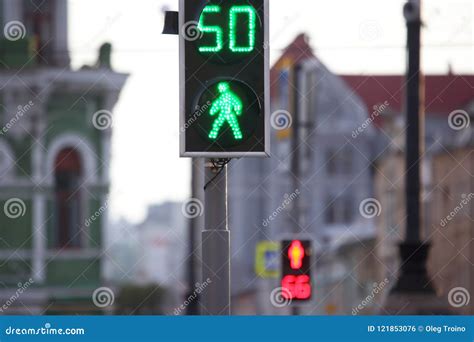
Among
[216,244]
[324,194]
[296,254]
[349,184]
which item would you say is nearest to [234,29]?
[216,244]

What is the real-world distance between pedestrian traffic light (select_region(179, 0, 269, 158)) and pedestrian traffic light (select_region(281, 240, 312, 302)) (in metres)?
10.7

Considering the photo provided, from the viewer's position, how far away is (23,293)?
31.5 metres

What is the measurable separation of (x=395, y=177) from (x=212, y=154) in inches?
1836

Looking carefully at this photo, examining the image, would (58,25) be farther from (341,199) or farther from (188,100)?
(341,199)

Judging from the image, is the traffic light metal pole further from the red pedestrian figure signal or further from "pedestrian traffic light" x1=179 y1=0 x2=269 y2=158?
the red pedestrian figure signal

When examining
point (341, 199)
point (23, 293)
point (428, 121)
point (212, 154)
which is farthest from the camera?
point (341, 199)

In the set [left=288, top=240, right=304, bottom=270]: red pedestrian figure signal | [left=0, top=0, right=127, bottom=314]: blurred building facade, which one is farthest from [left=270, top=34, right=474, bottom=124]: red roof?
[left=288, top=240, right=304, bottom=270]: red pedestrian figure signal

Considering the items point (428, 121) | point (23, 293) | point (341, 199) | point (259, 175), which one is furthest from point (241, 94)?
point (259, 175)

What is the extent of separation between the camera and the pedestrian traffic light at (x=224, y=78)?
984 centimetres

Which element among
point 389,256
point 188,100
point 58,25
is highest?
point 58,25

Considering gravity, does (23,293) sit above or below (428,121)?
below

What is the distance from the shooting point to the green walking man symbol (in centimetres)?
985

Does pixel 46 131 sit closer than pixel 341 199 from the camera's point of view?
Yes

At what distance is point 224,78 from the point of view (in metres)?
9.92
